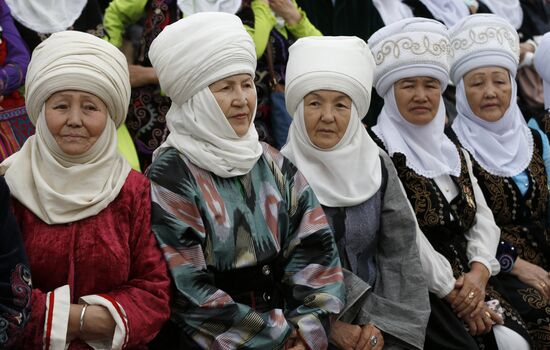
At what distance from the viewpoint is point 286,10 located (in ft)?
17.4

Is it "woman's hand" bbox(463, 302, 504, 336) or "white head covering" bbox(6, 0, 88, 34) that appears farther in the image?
"white head covering" bbox(6, 0, 88, 34)

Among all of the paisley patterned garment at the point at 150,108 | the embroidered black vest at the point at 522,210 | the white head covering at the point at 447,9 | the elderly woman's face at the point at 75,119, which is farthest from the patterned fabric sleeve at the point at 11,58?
the white head covering at the point at 447,9

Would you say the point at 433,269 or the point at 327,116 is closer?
the point at 327,116

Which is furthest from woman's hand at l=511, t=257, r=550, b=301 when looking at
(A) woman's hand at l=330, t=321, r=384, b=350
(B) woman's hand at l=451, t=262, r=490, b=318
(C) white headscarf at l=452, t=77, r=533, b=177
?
(A) woman's hand at l=330, t=321, r=384, b=350

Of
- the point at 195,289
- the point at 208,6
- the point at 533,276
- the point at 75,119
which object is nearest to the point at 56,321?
the point at 195,289

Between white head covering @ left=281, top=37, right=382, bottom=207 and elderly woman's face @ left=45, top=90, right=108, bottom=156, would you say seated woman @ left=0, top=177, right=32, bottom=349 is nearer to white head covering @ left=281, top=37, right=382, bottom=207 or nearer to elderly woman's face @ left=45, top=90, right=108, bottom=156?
elderly woman's face @ left=45, top=90, right=108, bottom=156

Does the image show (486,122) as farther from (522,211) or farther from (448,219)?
(448,219)

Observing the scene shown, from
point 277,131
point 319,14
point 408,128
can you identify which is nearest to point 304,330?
point 408,128

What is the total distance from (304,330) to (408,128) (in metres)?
1.53

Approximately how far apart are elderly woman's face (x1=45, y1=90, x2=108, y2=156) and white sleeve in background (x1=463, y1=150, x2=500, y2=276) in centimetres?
210

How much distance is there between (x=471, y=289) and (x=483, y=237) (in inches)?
14.2

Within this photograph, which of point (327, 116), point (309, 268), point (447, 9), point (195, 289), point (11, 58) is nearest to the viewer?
point (195, 289)

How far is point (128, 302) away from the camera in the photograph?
3.10m

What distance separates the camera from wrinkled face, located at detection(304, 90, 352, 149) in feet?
12.9
